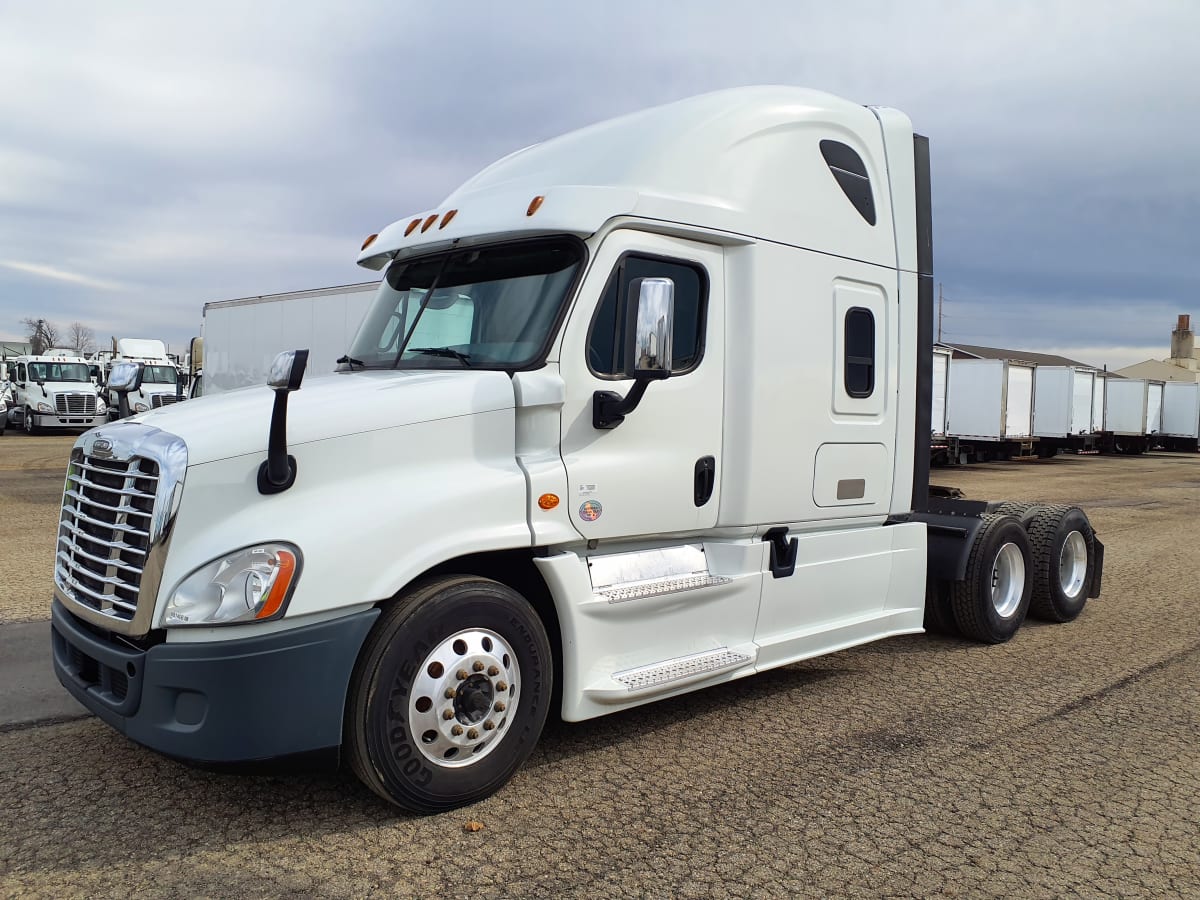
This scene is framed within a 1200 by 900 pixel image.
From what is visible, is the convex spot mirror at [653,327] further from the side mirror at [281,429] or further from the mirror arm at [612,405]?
the side mirror at [281,429]

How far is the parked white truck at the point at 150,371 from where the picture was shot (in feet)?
93.4

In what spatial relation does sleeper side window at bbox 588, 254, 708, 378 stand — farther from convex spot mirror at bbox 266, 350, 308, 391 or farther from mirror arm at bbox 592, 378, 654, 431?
Result: convex spot mirror at bbox 266, 350, 308, 391

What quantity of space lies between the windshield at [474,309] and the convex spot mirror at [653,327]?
44 cm

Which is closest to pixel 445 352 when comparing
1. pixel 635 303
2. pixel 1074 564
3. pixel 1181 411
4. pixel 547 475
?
pixel 547 475

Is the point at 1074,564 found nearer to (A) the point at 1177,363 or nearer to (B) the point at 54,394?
(B) the point at 54,394

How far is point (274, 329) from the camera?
18.0 metres

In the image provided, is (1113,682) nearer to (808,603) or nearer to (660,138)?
(808,603)

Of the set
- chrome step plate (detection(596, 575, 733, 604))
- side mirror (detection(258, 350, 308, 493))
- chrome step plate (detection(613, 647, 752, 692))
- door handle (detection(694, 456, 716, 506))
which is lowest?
chrome step plate (detection(613, 647, 752, 692))

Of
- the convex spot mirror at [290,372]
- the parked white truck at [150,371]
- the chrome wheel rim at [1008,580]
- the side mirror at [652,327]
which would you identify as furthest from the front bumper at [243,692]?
the parked white truck at [150,371]

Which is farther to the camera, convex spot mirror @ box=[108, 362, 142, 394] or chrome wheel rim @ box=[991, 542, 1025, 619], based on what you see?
chrome wheel rim @ box=[991, 542, 1025, 619]

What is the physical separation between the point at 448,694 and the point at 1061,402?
3192cm

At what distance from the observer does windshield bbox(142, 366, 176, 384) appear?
31.1 meters

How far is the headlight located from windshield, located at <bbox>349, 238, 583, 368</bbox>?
1342 mm

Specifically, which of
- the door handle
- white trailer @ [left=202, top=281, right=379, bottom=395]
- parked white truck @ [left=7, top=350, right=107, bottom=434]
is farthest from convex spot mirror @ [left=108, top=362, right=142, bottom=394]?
parked white truck @ [left=7, top=350, right=107, bottom=434]
